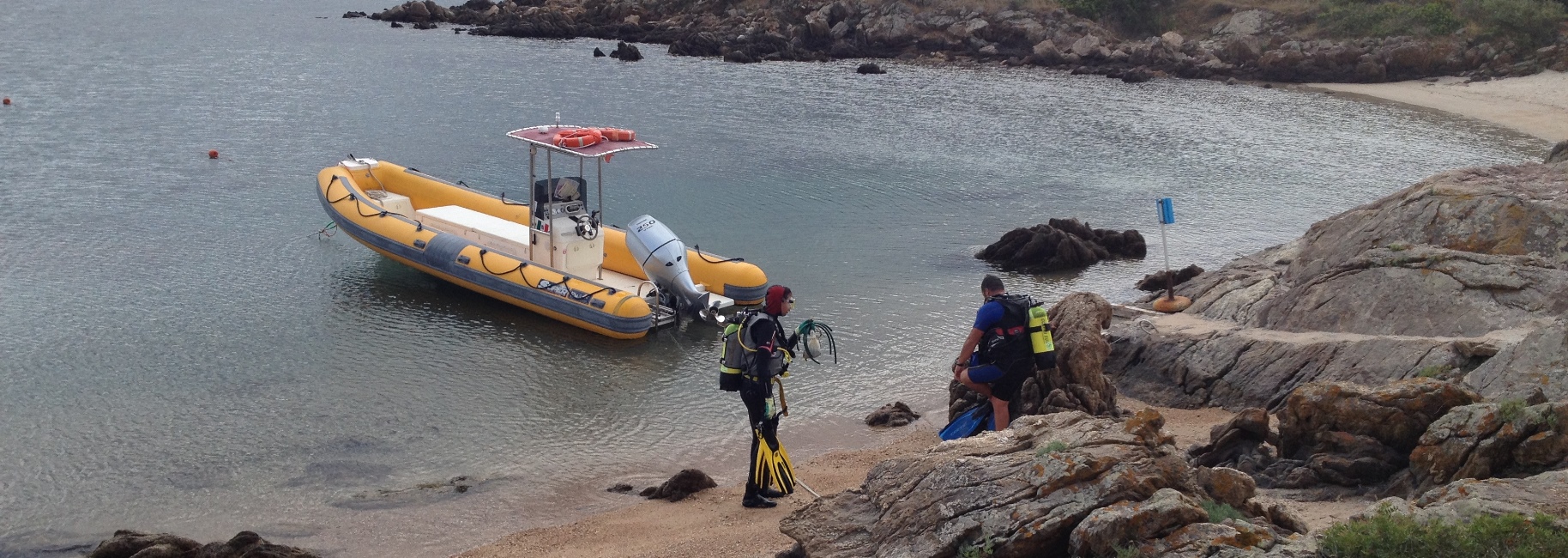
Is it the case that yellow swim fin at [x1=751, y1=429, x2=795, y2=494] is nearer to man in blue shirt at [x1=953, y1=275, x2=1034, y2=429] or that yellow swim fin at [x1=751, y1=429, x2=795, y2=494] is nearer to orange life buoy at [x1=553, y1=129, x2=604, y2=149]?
man in blue shirt at [x1=953, y1=275, x2=1034, y2=429]

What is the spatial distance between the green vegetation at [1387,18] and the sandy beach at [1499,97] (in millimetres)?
3392

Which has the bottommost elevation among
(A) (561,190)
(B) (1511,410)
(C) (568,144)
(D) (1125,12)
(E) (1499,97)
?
(B) (1511,410)

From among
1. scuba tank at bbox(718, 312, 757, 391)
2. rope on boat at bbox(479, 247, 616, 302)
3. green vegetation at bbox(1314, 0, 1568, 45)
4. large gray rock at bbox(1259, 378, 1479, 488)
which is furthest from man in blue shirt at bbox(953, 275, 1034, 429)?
green vegetation at bbox(1314, 0, 1568, 45)

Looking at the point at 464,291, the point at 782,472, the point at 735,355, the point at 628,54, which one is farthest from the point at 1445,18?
the point at 735,355

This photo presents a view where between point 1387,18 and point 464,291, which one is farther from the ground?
point 1387,18

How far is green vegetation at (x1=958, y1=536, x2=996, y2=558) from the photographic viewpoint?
19.0 feet

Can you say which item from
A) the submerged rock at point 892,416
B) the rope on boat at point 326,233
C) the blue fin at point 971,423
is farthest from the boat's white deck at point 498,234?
the blue fin at point 971,423

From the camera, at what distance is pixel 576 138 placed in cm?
1584

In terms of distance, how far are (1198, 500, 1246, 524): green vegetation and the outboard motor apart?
10175 millimetres

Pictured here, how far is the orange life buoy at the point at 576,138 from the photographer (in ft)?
52.0

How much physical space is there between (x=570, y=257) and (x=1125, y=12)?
40.9m

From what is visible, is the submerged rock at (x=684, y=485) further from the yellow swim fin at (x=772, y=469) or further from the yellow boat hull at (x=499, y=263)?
the yellow boat hull at (x=499, y=263)

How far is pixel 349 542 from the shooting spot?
9.62 metres

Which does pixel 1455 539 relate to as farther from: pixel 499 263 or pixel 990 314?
pixel 499 263
